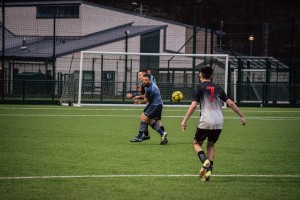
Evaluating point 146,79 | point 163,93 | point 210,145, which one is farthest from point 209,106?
point 163,93

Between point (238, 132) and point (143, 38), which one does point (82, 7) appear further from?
point (238, 132)

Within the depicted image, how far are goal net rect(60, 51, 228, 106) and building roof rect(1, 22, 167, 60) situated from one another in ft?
37.9

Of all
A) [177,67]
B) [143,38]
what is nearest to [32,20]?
[143,38]

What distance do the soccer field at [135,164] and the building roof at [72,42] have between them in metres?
27.9

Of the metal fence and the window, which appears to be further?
the window

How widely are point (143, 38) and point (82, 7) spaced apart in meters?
6.95

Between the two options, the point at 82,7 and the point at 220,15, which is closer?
the point at 82,7

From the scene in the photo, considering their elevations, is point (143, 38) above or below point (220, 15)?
below

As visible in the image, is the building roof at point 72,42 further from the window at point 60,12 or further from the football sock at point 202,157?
the football sock at point 202,157

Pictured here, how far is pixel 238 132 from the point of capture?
1827cm

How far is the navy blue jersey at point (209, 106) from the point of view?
30.5ft

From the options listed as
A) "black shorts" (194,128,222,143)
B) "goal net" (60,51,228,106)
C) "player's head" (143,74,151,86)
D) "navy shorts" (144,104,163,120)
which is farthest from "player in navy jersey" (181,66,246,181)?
"goal net" (60,51,228,106)

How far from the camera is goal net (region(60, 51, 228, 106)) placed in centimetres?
3072

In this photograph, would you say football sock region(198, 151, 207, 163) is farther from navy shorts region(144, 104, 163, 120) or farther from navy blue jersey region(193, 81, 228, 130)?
navy shorts region(144, 104, 163, 120)
